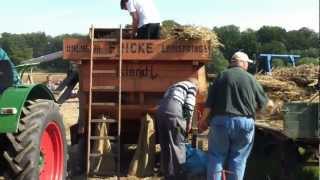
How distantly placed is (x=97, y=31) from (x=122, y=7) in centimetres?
59

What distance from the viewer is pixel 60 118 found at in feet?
22.9

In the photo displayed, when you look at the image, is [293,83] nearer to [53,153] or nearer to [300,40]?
[53,153]

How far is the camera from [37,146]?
19.1 feet

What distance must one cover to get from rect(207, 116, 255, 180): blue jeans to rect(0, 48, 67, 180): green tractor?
1.82m

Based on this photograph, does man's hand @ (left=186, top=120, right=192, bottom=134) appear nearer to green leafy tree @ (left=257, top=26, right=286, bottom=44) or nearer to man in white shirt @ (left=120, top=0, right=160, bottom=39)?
man in white shirt @ (left=120, top=0, right=160, bottom=39)

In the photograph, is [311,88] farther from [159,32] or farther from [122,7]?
[122,7]

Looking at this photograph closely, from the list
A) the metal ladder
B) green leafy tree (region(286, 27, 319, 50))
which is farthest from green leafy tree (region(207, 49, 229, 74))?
green leafy tree (region(286, 27, 319, 50))

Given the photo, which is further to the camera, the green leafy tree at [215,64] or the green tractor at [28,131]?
the green leafy tree at [215,64]

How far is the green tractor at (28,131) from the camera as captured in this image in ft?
18.5

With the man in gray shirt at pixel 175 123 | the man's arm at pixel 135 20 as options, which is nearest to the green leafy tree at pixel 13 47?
the man's arm at pixel 135 20

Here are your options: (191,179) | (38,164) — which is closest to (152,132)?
(191,179)

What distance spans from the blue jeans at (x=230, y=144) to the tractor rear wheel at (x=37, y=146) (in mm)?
1820

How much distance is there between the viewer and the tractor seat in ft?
20.3

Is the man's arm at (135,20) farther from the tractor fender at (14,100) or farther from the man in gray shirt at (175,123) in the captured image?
the tractor fender at (14,100)
